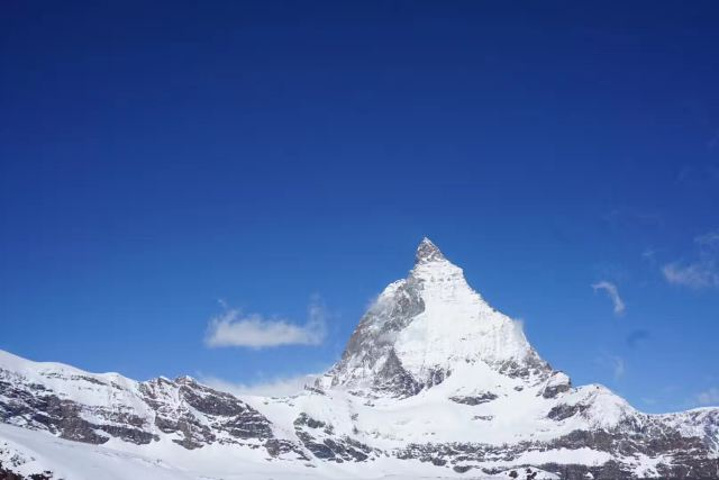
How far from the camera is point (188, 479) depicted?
580 ft

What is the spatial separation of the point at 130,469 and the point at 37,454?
21.1 m

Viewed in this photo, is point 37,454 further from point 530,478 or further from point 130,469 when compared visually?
point 530,478

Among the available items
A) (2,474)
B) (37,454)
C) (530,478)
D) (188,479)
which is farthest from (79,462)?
(530,478)

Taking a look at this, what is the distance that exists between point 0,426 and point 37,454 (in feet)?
94.8

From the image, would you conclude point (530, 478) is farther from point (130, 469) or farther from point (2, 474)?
point (130, 469)

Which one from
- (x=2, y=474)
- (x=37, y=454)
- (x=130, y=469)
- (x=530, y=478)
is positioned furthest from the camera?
(x=130, y=469)

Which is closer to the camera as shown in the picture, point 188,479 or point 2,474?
point 2,474

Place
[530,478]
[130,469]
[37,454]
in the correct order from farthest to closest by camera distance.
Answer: [130,469] → [37,454] → [530,478]

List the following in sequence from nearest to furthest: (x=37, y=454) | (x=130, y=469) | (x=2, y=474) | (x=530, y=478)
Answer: (x=530, y=478) < (x=2, y=474) < (x=37, y=454) < (x=130, y=469)

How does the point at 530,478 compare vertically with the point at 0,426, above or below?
below

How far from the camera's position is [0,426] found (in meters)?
180

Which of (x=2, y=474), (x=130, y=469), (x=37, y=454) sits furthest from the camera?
(x=130, y=469)

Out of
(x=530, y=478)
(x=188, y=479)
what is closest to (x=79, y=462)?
(x=188, y=479)

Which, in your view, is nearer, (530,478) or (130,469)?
(530,478)
